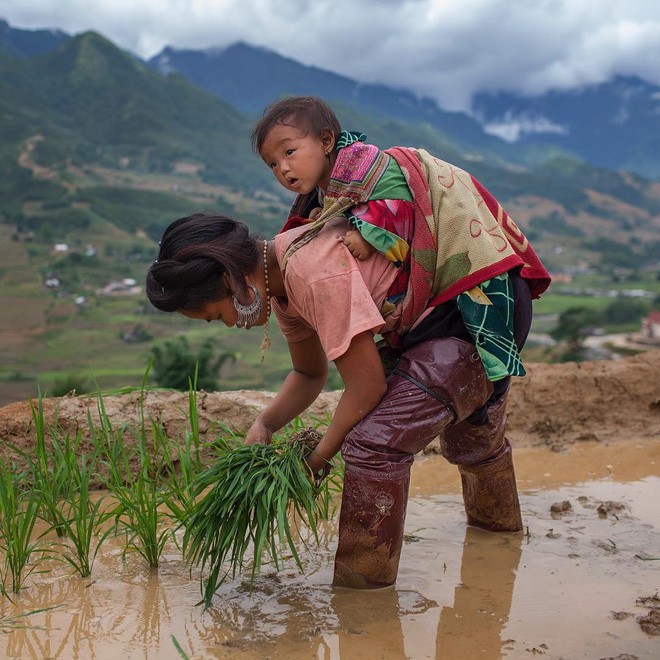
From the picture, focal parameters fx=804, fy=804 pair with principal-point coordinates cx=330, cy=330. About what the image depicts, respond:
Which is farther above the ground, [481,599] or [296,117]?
[296,117]

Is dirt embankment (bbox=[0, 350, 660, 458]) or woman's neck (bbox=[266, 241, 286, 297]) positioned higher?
woman's neck (bbox=[266, 241, 286, 297])

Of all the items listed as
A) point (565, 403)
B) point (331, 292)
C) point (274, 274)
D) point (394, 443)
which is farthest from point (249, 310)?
point (565, 403)

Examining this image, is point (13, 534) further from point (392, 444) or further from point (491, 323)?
point (491, 323)

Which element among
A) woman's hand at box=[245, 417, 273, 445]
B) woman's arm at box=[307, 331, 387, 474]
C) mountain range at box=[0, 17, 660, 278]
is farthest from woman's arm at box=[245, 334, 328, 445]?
mountain range at box=[0, 17, 660, 278]

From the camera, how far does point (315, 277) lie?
2.26 m

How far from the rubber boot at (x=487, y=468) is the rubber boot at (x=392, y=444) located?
298mm

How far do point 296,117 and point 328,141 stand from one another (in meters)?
0.13

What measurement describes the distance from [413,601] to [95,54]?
7068cm

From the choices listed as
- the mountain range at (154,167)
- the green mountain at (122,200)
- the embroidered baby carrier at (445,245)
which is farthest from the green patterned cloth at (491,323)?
the mountain range at (154,167)

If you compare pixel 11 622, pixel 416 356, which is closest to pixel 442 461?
pixel 416 356

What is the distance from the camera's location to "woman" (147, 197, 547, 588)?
228 centimetres

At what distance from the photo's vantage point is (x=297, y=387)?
2.84m

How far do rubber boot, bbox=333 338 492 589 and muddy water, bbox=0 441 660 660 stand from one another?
134 millimetres

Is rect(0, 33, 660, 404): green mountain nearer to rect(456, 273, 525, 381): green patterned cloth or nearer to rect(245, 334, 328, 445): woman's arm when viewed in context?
rect(245, 334, 328, 445): woman's arm
